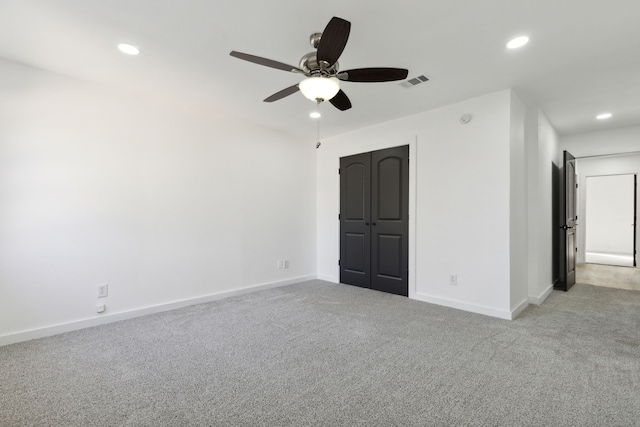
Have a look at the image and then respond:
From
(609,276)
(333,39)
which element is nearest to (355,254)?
(333,39)

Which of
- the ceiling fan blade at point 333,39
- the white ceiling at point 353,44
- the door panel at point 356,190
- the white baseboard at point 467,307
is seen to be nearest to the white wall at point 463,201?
the white baseboard at point 467,307

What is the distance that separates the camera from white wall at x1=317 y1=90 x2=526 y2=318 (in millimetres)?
3328

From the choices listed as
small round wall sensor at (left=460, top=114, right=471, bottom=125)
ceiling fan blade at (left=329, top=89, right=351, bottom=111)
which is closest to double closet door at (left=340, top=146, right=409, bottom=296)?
small round wall sensor at (left=460, top=114, right=471, bottom=125)

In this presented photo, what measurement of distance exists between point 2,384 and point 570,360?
13.3 ft

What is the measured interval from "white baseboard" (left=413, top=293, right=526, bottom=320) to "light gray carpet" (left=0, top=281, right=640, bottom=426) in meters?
0.15

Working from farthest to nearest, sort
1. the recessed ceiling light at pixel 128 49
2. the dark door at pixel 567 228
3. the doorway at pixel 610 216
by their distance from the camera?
the doorway at pixel 610 216 < the dark door at pixel 567 228 < the recessed ceiling light at pixel 128 49

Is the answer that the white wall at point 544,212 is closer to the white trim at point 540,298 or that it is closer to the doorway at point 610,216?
the white trim at point 540,298

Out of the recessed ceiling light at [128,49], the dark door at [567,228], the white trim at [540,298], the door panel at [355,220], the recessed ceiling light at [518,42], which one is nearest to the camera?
the recessed ceiling light at [518,42]

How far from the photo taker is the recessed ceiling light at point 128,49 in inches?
96.3

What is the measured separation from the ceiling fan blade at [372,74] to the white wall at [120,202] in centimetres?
252

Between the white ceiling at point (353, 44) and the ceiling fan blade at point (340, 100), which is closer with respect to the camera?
the white ceiling at point (353, 44)

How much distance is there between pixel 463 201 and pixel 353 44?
7.40ft

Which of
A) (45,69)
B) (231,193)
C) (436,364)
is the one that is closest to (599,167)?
(436,364)

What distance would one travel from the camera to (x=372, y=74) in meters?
2.16
